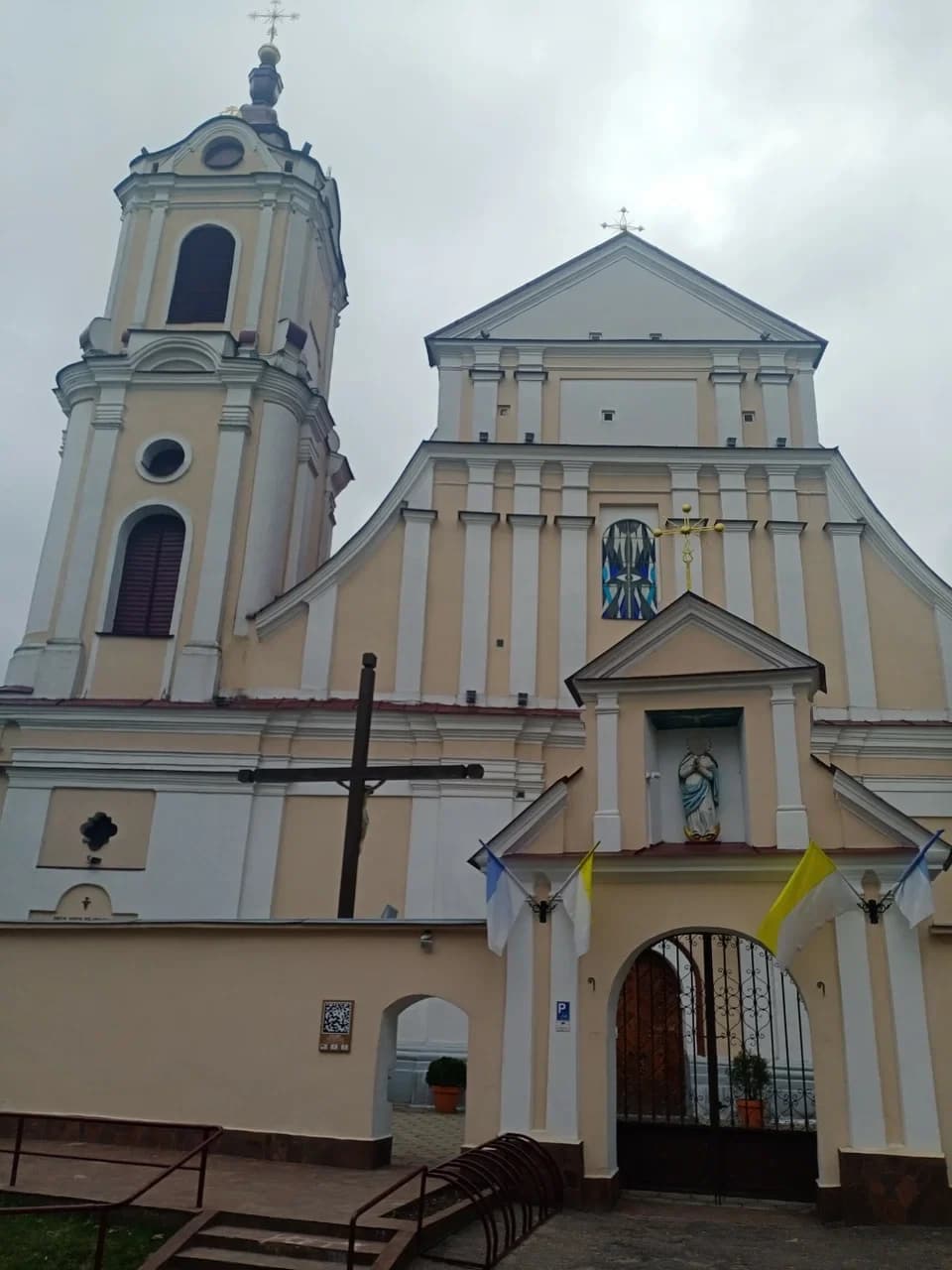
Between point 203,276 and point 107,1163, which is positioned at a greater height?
point 203,276

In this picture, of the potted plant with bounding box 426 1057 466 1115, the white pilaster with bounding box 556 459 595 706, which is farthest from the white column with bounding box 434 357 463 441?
the potted plant with bounding box 426 1057 466 1115

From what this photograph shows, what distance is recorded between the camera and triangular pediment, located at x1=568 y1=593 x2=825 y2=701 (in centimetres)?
1165

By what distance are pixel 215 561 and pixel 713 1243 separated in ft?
46.3

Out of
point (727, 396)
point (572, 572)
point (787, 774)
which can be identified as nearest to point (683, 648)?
point (787, 774)

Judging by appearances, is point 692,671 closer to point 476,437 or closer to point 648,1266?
point 648,1266

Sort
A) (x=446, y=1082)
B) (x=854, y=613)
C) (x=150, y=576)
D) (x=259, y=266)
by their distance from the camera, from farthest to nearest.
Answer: (x=259, y=266) → (x=150, y=576) → (x=854, y=613) → (x=446, y=1082)

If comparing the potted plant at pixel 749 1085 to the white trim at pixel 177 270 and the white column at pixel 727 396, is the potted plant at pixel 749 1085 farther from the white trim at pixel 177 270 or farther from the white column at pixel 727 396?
the white trim at pixel 177 270

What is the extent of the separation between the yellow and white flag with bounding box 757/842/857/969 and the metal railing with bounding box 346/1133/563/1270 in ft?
9.23

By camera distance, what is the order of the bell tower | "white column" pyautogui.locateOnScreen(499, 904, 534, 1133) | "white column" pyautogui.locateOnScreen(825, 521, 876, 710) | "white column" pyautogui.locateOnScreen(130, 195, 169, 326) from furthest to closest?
"white column" pyautogui.locateOnScreen(130, 195, 169, 326), the bell tower, "white column" pyautogui.locateOnScreen(825, 521, 876, 710), "white column" pyautogui.locateOnScreen(499, 904, 534, 1133)

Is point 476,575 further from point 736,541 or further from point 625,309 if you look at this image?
point 625,309

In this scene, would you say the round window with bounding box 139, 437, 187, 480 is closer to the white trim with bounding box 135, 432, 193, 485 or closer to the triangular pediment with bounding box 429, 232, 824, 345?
the white trim with bounding box 135, 432, 193, 485

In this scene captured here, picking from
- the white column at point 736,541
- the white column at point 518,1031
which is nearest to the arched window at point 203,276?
the white column at point 736,541

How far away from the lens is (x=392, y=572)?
1936 centimetres

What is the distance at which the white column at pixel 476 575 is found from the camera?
18.4 metres
